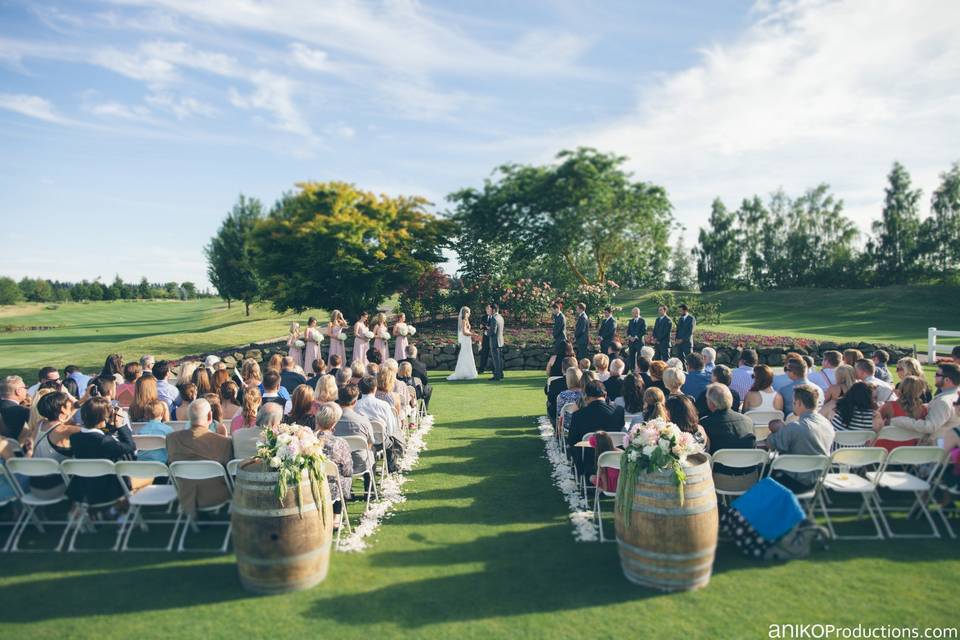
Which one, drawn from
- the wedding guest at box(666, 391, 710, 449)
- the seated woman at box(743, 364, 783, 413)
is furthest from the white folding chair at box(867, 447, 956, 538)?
the seated woman at box(743, 364, 783, 413)

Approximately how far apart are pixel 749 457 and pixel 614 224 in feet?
80.7

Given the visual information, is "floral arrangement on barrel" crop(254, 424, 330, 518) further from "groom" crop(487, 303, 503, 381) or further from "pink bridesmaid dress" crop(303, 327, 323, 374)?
"groom" crop(487, 303, 503, 381)

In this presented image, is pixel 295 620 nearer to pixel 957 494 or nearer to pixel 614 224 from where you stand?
pixel 957 494

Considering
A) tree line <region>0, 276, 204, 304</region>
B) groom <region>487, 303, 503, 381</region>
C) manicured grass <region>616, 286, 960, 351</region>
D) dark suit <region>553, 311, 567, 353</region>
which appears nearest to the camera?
dark suit <region>553, 311, 567, 353</region>

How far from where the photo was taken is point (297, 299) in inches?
988

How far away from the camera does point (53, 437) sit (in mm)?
5953

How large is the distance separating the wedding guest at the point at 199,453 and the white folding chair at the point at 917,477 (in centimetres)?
634

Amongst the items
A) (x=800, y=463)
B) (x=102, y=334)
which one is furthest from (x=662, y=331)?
(x=102, y=334)

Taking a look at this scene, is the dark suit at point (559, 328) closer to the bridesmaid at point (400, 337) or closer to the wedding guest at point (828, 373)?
the bridesmaid at point (400, 337)

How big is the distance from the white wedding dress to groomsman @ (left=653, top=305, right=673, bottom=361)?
5.13 metres

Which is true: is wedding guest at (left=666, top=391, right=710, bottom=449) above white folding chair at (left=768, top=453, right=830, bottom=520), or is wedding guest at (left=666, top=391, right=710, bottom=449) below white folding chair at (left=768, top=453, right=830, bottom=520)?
above

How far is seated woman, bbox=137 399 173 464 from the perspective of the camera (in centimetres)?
645

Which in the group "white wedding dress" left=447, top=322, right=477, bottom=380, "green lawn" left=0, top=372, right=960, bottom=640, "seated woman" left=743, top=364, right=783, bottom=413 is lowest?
"green lawn" left=0, top=372, right=960, bottom=640

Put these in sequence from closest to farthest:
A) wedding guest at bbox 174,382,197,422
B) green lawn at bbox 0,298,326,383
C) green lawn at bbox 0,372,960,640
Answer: green lawn at bbox 0,372,960,640 < wedding guest at bbox 174,382,197,422 < green lawn at bbox 0,298,326,383
